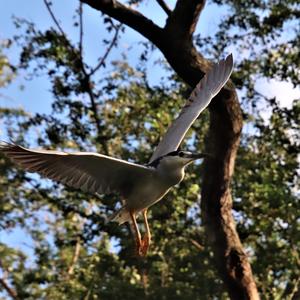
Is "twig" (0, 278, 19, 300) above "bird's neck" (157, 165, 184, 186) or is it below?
above

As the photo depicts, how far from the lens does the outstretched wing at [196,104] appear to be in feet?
14.9

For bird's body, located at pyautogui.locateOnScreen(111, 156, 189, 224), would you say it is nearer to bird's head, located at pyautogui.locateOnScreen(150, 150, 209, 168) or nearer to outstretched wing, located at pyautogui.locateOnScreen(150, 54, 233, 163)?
bird's head, located at pyautogui.locateOnScreen(150, 150, 209, 168)

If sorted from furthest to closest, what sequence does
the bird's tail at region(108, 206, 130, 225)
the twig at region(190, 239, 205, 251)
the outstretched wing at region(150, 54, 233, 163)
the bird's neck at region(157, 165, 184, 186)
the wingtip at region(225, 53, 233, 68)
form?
the twig at region(190, 239, 205, 251), the wingtip at region(225, 53, 233, 68), the outstretched wing at region(150, 54, 233, 163), the bird's tail at region(108, 206, 130, 225), the bird's neck at region(157, 165, 184, 186)

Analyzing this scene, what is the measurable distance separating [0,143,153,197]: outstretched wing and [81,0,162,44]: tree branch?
1.95 meters

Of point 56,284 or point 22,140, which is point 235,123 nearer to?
point 22,140

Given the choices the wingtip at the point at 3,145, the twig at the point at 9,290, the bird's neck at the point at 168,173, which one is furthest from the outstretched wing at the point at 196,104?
the twig at the point at 9,290

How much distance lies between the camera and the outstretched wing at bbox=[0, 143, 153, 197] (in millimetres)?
3580

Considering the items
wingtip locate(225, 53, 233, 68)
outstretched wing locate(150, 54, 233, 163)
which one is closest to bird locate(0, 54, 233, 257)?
outstretched wing locate(150, 54, 233, 163)

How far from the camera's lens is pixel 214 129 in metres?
5.71

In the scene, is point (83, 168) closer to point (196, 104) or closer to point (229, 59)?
point (196, 104)

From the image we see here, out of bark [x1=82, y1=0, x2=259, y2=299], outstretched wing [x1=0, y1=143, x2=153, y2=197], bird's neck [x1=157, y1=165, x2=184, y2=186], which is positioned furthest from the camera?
bark [x1=82, y1=0, x2=259, y2=299]

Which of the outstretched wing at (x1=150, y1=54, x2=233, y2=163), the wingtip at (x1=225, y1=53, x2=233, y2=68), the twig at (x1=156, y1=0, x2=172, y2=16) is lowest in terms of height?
the outstretched wing at (x1=150, y1=54, x2=233, y2=163)

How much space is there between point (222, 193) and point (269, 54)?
2.51 metres

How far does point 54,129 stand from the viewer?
794cm
